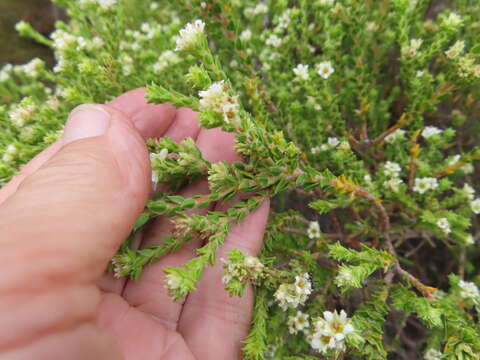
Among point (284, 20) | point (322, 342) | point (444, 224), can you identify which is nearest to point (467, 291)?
point (444, 224)

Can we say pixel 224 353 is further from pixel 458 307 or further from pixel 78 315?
pixel 458 307

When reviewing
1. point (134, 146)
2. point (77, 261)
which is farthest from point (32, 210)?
point (134, 146)

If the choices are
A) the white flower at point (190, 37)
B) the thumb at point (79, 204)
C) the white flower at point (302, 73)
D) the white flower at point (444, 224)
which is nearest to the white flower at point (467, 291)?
the white flower at point (444, 224)

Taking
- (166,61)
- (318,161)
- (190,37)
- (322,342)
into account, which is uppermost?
(190,37)

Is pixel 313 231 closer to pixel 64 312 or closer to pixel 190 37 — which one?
pixel 190 37

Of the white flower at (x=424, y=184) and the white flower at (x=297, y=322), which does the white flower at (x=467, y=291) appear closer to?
the white flower at (x=424, y=184)

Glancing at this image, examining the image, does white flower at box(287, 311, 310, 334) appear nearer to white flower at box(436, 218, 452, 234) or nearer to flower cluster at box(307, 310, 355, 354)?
flower cluster at box(307, 310, 355, 354)
